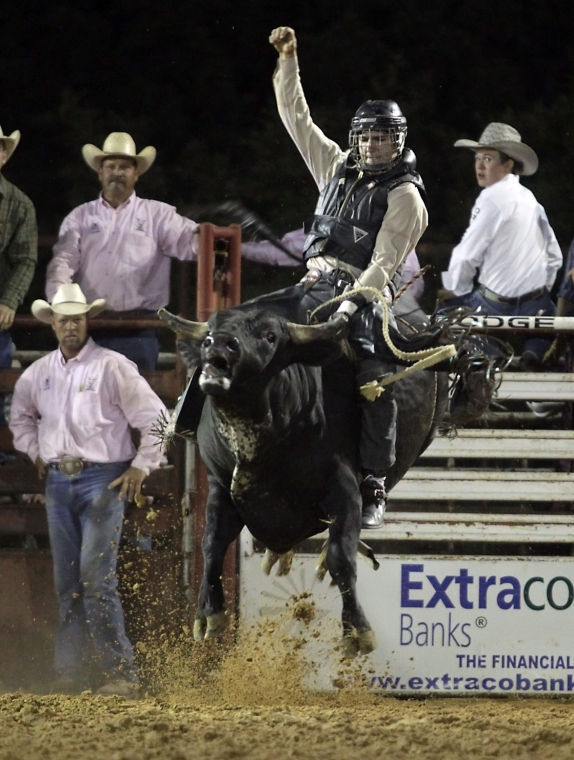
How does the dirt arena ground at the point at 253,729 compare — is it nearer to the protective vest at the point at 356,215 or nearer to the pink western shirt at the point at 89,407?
the pink western shirt at the point at 89,407

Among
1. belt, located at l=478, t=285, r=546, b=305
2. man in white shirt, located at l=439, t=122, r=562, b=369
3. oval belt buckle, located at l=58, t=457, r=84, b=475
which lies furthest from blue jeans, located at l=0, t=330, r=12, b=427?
belt, located at l=478, t=285, r=546, b=305

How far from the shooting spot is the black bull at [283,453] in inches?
236

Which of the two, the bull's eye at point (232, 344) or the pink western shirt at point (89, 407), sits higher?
the bull's eye at point (232, 344)

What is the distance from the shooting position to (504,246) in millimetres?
8703

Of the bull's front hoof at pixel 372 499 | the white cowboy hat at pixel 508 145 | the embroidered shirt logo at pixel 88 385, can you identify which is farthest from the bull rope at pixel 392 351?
the white cowboy hat at pixel 508 145

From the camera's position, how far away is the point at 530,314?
29.3 ft

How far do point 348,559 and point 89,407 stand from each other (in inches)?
100

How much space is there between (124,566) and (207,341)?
2875 millimetres

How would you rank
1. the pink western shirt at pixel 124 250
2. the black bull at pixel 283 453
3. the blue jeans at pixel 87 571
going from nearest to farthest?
the black bull at pixel 283 453
the blue jeans at pixel 87 571
the pink western shirt at pixel 124 250

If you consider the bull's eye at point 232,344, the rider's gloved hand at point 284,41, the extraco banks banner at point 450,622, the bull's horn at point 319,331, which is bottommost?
the extraco banks banner at point 450,622

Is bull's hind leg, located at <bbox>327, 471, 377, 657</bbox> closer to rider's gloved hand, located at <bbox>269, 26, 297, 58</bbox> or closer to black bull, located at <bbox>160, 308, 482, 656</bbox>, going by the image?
black bull, located at <bbox>160, 308, 482, 656</bbox>

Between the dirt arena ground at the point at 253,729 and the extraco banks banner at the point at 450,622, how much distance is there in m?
1.04

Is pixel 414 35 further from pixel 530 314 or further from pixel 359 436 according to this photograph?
pixel 359 436

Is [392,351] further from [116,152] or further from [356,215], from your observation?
[116,152]
